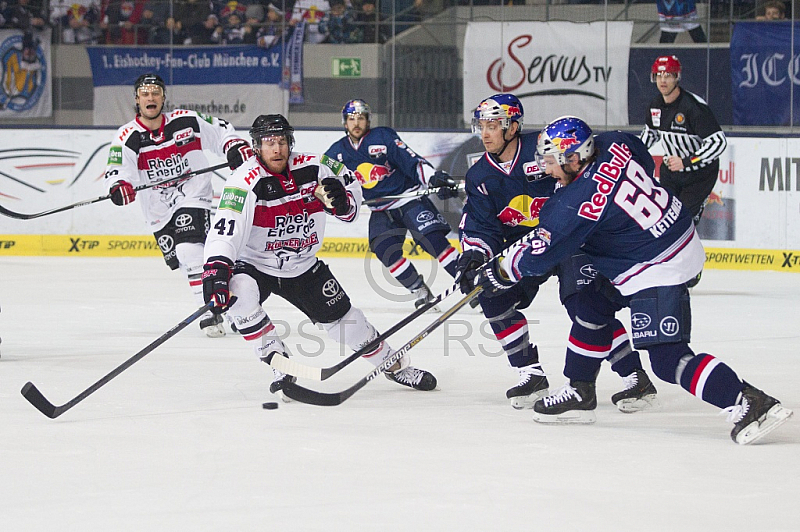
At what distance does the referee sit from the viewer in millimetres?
5922

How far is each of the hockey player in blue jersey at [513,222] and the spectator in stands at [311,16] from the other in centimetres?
657

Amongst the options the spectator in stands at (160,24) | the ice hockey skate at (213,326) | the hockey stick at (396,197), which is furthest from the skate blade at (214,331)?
the spectator in stands at (160,24)

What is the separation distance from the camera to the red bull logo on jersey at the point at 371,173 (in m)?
6.21

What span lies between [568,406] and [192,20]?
8000mm

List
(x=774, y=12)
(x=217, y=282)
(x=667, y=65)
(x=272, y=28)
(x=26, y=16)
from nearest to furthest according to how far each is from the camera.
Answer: (x=217, y=282), (x=667, y=65), (x=774, y=12), (x=272, y=28), (x=26, y=16)

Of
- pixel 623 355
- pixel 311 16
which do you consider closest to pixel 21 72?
pixel 311 16

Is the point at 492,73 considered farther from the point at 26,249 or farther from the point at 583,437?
the point at 583,437

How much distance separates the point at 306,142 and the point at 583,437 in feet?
19.6

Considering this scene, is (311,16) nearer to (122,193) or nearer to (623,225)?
(122,193)

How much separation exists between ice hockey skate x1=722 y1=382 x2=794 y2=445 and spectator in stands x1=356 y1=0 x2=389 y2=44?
7.10m

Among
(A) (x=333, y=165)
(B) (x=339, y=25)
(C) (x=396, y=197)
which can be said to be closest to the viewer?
(A) (x=333, y=165)

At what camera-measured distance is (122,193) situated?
18.0 feet

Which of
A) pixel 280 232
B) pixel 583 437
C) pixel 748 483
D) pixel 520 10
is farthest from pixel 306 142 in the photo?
pixel 748 483

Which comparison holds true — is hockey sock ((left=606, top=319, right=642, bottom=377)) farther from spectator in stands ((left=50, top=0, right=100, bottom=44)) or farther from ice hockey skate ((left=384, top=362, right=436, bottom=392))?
spectator in stands ((left=50, top=0, right=100, bottom=44))
